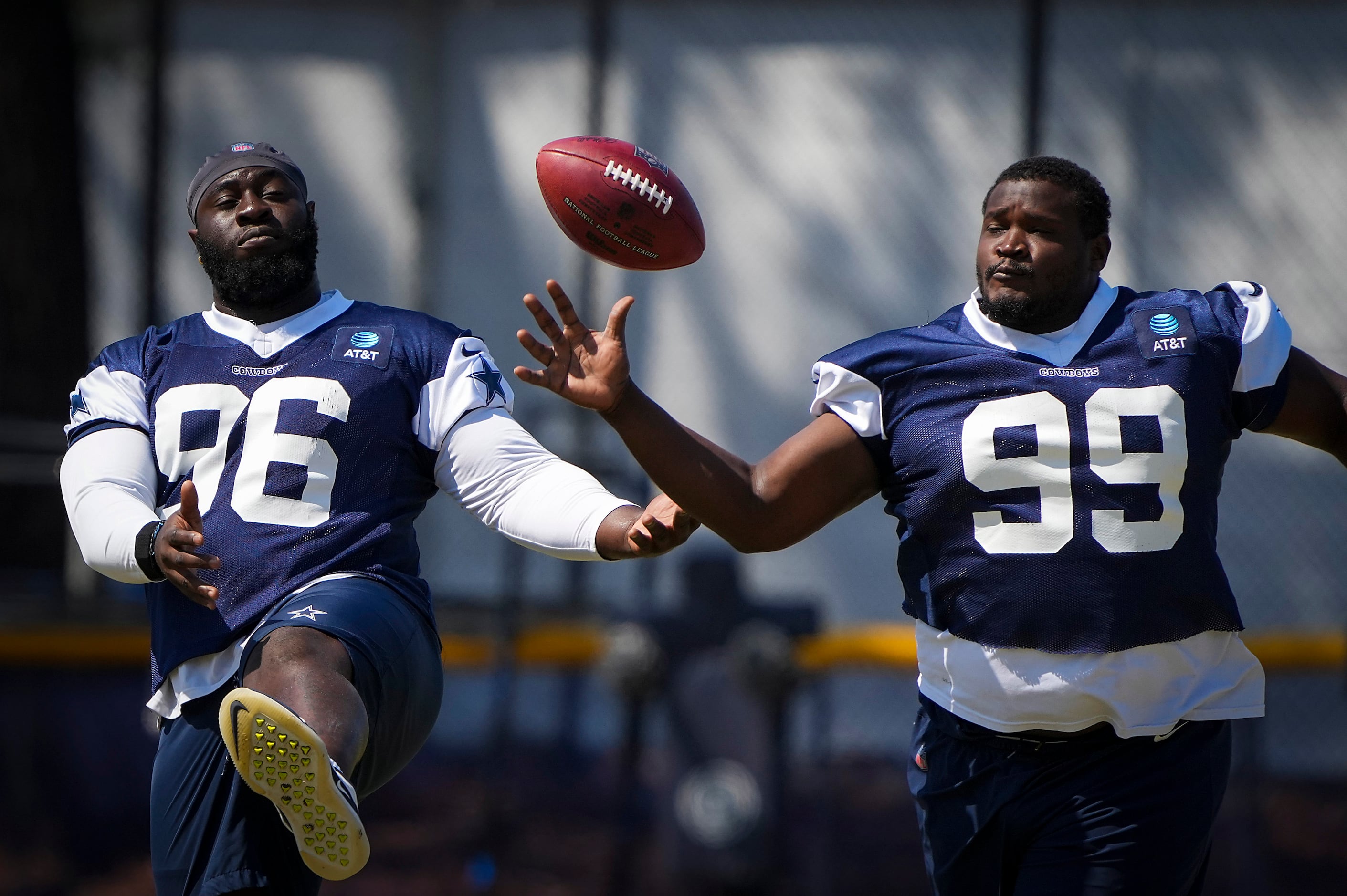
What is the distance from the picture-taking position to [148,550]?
2357 millimetres

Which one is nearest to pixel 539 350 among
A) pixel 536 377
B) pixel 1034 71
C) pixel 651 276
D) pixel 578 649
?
pixel 536 377

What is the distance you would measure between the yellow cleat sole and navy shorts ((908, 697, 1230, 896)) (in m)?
1.12

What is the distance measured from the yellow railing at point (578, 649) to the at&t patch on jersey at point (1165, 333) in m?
3.01

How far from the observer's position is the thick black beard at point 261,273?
2713 millimetres

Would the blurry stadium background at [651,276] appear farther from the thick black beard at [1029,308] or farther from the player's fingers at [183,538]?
the player's fingers at [183,538]

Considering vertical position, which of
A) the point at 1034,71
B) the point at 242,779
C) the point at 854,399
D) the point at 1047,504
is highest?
the point at 1034,71

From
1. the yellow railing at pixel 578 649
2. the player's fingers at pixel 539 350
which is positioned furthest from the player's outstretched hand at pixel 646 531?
the yellow railing at pixel 578 649

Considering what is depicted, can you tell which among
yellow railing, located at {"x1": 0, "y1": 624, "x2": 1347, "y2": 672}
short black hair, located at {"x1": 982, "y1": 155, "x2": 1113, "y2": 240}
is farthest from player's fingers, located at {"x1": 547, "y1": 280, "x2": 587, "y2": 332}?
yellow railing, located at {"x1": 0, "y1": 624, "x2": 1347, "y2": 672}

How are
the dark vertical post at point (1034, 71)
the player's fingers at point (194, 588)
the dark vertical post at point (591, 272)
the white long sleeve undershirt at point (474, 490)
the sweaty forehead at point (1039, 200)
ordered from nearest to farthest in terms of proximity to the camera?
the player's fingers at point (194, 588) → the white long sleeve undershirt at point (474, 490) → the sweaty forehead at point (1039, 200) → the dark vertical post at point (1034, 71) → the dark vertical post at point (591, 272)

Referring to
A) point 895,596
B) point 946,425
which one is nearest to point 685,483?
point 946,425

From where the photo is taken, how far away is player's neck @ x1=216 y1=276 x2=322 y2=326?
2.77 m

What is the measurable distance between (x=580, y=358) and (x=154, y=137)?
488 centimetres

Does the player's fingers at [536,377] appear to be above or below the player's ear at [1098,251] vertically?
below

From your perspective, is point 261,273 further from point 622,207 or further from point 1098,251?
point 1098,251
